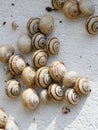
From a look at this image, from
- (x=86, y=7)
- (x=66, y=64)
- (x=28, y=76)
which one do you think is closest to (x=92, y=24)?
(x=86, y=7)

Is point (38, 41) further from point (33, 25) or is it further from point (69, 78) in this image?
point (69, 78)

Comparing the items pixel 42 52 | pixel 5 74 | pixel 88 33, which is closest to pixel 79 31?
pixel 88 33

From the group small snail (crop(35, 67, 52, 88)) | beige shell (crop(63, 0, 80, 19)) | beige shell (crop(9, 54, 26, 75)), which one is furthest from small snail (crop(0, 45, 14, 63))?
beige shell (crop(63, 0, 80, 19))

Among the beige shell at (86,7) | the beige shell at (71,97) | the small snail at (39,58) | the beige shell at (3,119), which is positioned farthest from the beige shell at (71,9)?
the beige shell at (3,119)

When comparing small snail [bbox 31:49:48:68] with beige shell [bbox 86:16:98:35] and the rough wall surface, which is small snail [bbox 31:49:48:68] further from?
beige shell [bbox 86:16:98:35]

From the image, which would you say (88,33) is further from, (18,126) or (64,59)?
(18,126)
